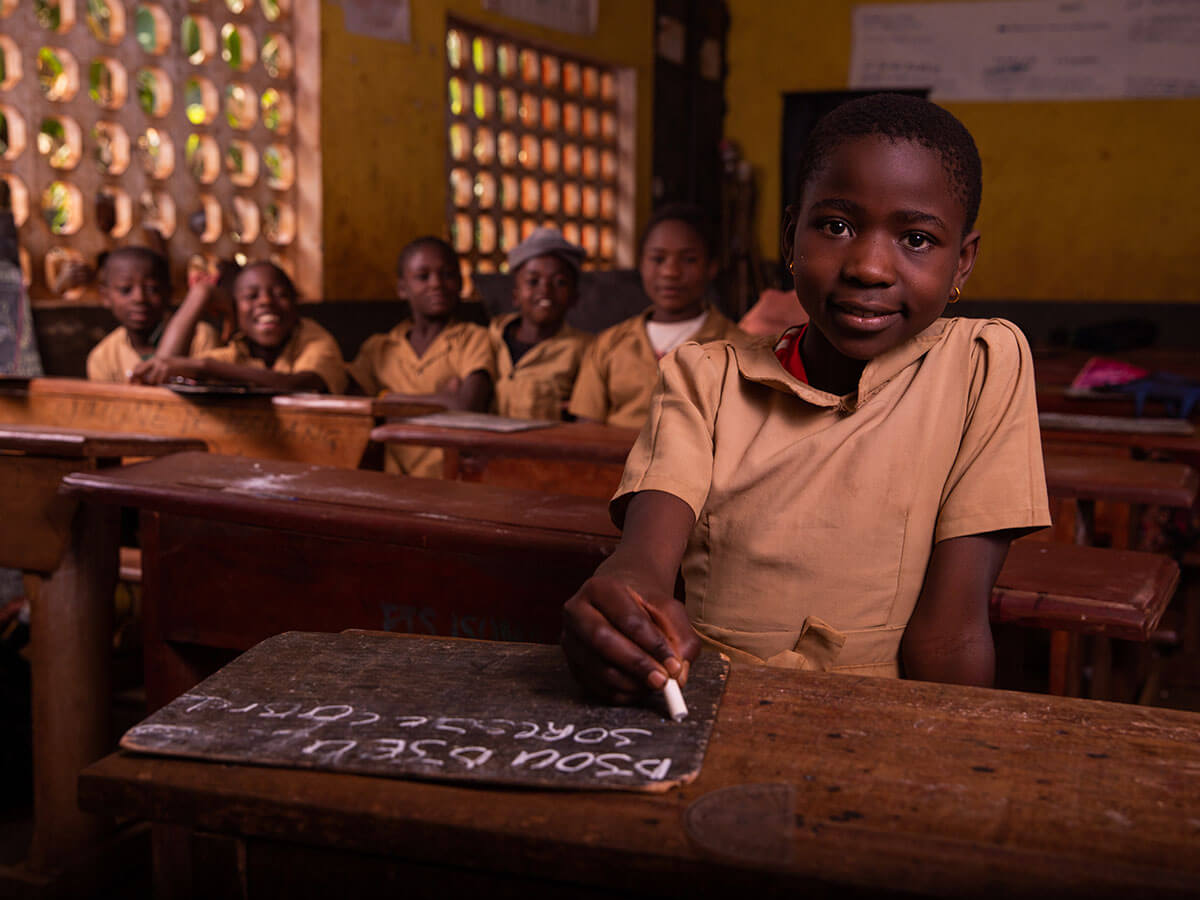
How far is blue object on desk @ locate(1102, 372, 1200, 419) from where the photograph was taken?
278cm

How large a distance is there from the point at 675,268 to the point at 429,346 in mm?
909

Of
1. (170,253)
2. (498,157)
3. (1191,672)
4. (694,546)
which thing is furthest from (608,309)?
(694,546)

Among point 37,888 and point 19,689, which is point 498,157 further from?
point 37,888

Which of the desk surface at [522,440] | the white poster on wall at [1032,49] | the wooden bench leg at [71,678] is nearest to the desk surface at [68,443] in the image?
the wooden bench leg at [71,678]

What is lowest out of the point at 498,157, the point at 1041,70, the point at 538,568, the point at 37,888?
the point at 37,888

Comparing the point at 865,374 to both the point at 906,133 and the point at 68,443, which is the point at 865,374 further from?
the point at 68,443

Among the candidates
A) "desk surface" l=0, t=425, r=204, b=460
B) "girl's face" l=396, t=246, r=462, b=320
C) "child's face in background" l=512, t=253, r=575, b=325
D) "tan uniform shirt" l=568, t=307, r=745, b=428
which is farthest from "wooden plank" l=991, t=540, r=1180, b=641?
"girl's face" l=396, t=246, r=462, b=320

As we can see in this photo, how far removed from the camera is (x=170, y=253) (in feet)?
13.0

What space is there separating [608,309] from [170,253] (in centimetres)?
178

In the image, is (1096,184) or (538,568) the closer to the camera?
(538,568)

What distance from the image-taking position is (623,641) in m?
0.81

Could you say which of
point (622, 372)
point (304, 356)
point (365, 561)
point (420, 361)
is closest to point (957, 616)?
point (365, 561)

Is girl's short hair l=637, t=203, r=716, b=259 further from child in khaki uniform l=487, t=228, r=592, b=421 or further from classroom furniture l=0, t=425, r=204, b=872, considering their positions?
classroom furniture l=0, t=425, r=204, b=872

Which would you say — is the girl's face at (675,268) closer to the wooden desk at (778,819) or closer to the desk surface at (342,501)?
the desk surface at (342,501)
